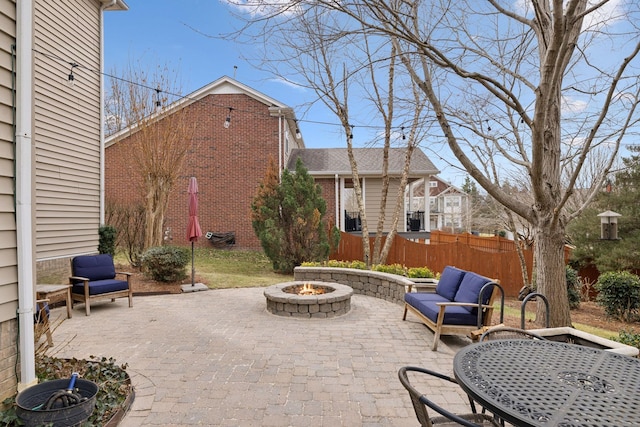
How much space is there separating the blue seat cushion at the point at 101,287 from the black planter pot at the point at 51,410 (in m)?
4.09

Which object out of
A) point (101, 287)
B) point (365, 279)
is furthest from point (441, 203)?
point (101, 287)

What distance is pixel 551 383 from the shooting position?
2.01 m

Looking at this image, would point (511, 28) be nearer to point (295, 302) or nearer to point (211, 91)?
point (295, 302)

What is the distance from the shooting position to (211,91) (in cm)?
1570

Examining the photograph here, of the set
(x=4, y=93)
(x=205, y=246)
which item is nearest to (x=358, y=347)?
(x=4, y=93)

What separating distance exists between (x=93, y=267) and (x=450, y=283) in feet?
21.2

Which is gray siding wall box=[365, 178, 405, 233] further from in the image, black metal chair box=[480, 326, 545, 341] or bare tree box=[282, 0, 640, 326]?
black metal chair box=[480, 326, 545, 341]

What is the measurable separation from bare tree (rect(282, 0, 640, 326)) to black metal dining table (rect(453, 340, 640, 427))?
2233 millimetres

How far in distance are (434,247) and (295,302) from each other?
5.96 meters

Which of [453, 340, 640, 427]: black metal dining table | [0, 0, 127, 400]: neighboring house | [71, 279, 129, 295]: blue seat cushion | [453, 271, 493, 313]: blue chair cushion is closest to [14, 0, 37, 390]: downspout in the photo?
[0, 0, 127, 400]: neighboring house

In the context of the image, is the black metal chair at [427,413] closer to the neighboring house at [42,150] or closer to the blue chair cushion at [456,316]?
the blue chair cushion at [456,316]

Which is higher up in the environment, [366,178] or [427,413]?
[366,178]

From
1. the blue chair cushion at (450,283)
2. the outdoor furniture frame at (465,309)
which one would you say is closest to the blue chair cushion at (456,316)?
the outdoor furniture frame at (465,309)

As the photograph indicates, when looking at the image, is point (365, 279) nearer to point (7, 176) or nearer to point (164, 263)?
point (164, 263)
